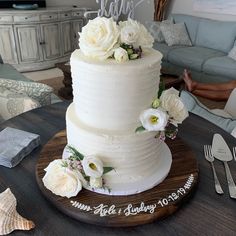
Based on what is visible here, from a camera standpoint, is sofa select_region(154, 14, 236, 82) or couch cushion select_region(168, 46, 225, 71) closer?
sofa select_region(154, 14, 236, 82)

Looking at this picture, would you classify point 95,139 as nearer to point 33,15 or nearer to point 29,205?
point 29,205

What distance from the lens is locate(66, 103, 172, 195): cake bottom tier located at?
77 cm

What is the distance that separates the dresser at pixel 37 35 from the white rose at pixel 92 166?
410 centimetres

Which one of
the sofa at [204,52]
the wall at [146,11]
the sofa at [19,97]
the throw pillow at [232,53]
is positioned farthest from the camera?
the wall at [146,11]

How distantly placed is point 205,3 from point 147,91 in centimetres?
418

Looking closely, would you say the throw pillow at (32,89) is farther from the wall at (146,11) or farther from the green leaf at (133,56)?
the wall at (146,11)

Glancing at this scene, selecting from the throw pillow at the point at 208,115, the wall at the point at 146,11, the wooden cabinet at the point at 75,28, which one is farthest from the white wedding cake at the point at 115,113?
the wall at the point at 146,11

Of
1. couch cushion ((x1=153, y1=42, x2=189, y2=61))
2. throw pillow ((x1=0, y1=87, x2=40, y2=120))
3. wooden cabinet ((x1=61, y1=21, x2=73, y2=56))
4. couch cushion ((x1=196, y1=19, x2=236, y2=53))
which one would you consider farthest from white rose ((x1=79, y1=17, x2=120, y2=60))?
wooden cabinet ((x1=61, y1=21, x2=73, y2=56))

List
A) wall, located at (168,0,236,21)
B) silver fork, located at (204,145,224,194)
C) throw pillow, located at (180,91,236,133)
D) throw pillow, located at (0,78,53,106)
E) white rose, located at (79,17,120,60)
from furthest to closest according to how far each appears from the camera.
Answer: wall, located at (168,0,236,21)
throw pillow, located at (0,78,53,106)
throw pillow, located at (180,91,236,133)
silver fork, located at (204,145,224,194)
white rose, located at (79,17,120,60)

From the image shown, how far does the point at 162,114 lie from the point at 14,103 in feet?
3.43

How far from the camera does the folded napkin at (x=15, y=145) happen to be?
976 mm

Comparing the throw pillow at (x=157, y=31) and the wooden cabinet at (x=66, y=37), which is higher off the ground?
the throw pillow at (x=157, y=31)

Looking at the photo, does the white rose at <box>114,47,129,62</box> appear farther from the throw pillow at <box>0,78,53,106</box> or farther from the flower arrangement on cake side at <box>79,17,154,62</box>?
the throw pillow at <box>0,78,53,106</box>

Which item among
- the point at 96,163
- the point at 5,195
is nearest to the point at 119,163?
the point at 96,163
